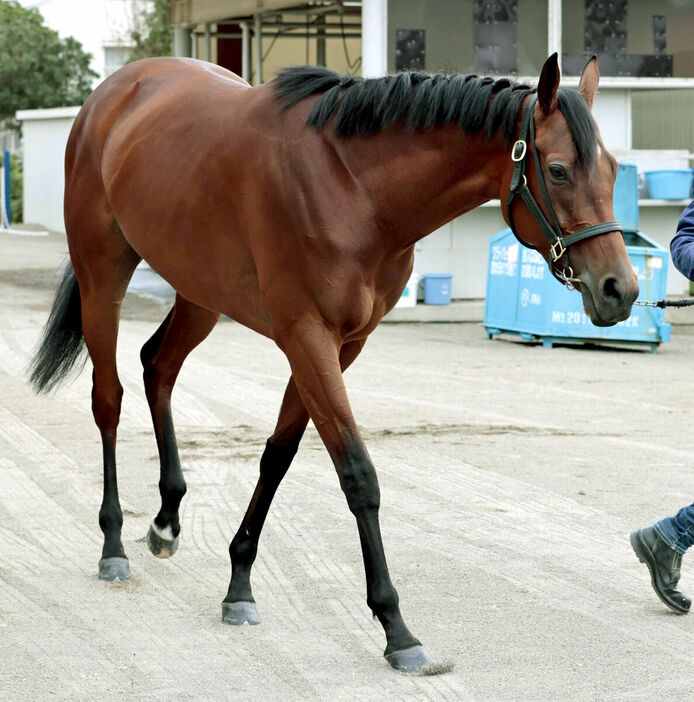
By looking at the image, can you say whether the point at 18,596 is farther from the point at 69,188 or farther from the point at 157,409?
the point at 69,188

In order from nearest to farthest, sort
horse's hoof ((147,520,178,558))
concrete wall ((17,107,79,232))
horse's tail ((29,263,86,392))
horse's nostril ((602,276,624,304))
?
1. horse's nostril ((602,276,624,304))
2. horse's hoof ((147,520,178,558))
3. horse's tail ((29,263,86,392))
4. concrete wall ((17,107,79,232))

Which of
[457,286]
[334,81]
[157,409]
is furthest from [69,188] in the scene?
[457,286]

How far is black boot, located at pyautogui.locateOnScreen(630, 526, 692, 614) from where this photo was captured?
4438mm

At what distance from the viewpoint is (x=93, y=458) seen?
22.7 ft

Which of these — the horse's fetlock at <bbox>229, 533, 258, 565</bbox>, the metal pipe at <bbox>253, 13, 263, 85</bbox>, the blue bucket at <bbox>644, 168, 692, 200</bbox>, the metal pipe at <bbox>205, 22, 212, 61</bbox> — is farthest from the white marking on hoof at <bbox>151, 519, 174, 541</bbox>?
the metal pipe at <bbox>205, 22, 212, 61</bbox>

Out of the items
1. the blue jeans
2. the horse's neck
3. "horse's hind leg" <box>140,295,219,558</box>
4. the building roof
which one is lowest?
the blue jeans

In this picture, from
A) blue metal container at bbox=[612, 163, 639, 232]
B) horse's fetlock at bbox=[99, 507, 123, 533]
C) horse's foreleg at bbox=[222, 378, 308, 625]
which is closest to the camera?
horse's foreleg at bbox=[222, 378, 308, 625]

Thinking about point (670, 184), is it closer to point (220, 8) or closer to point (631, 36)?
point (631, 36)

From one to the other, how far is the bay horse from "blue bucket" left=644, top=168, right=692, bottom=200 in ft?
35.6

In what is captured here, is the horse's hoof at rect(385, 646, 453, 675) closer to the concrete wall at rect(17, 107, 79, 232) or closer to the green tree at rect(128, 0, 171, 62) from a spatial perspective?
the concrete wall at rect(17, 107, 79, 232)

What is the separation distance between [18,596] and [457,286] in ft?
37.2

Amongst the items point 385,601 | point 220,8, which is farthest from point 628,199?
point 220,8

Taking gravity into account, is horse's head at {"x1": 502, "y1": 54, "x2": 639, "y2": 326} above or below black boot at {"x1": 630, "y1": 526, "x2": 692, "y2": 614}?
above

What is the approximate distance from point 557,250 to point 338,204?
2.50 feet
